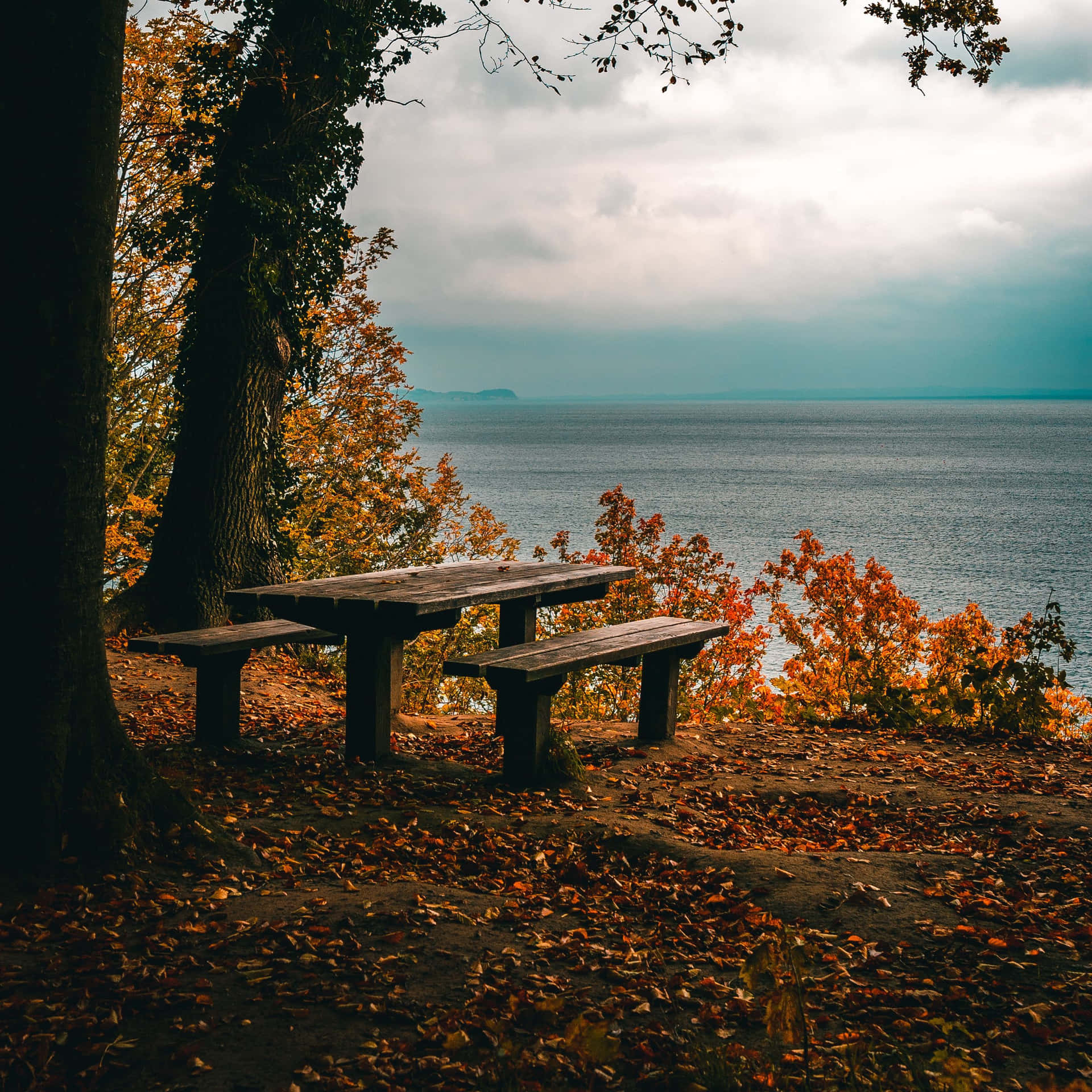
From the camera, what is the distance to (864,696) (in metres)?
8.32

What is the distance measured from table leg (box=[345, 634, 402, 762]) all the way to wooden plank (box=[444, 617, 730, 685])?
26.3 inches

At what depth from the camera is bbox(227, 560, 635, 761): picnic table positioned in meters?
5.66

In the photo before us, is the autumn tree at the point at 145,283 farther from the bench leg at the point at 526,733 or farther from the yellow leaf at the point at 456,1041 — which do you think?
the yellow leaf at the point at 456,1041

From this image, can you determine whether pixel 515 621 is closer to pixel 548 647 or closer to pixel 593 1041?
pixel 548 647

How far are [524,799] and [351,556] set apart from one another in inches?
533

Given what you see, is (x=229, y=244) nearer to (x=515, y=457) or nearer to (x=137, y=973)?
(x=137, y=973)

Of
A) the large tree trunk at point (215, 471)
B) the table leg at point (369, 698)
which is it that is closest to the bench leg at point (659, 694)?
the table leg at point (369, 698)

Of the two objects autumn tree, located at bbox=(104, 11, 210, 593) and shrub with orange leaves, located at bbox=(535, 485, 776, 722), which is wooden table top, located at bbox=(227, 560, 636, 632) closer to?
autumn tree, located at bbox=(104, 11, 210, 593)

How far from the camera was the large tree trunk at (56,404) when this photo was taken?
12.2ft

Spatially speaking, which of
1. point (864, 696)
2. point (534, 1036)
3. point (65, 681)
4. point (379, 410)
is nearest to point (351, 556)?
point (379, 410)

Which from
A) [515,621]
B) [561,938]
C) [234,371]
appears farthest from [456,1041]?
[234,371]

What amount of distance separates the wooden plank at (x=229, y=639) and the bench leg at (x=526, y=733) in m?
1.49

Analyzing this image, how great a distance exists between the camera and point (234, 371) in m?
9.23

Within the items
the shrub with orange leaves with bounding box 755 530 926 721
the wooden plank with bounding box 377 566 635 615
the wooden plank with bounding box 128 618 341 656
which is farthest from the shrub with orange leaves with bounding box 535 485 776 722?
the wooden plank with bounding box 128 618 341 656
